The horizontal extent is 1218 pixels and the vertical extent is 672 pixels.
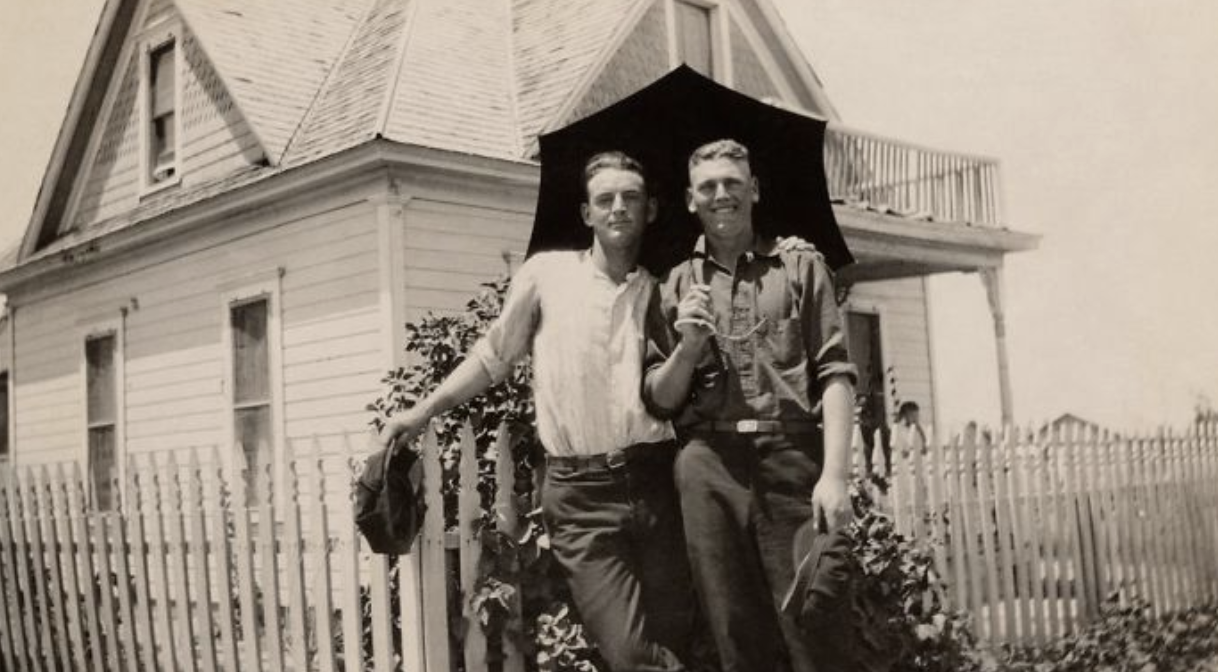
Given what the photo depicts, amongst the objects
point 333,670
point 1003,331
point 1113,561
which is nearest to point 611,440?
point 333,670

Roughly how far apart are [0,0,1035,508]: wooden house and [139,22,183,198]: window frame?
0.03 m

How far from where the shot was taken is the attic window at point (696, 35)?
41.3 feet

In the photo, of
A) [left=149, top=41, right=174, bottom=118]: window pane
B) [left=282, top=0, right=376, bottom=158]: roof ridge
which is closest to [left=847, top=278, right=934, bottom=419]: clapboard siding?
[left=282, top=0, right=376, bottom=158]: roof ridge

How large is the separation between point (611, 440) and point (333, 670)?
203 cm

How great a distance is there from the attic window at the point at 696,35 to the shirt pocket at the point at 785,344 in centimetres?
976

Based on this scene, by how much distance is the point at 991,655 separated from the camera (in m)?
6.36

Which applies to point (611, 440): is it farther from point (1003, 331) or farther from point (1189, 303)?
point (1003, 331)

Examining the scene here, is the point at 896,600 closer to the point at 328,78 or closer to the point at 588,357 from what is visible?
the point at 588,357

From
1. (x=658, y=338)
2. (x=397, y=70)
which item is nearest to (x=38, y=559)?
(x=658, y=338)

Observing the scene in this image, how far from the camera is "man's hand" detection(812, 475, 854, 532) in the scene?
9.38 feet

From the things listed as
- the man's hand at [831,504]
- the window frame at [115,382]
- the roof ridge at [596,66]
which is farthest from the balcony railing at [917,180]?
the man's hand at [831,504]

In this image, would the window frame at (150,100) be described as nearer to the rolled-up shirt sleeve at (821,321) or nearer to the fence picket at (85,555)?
the fence picket at (85,555)

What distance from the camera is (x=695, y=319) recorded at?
2.95 metres

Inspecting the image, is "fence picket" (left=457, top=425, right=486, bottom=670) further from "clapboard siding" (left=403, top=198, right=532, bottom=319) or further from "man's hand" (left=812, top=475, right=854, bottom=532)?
"clapboard siding" (left=403, top=198, right=532, bottom=319)
